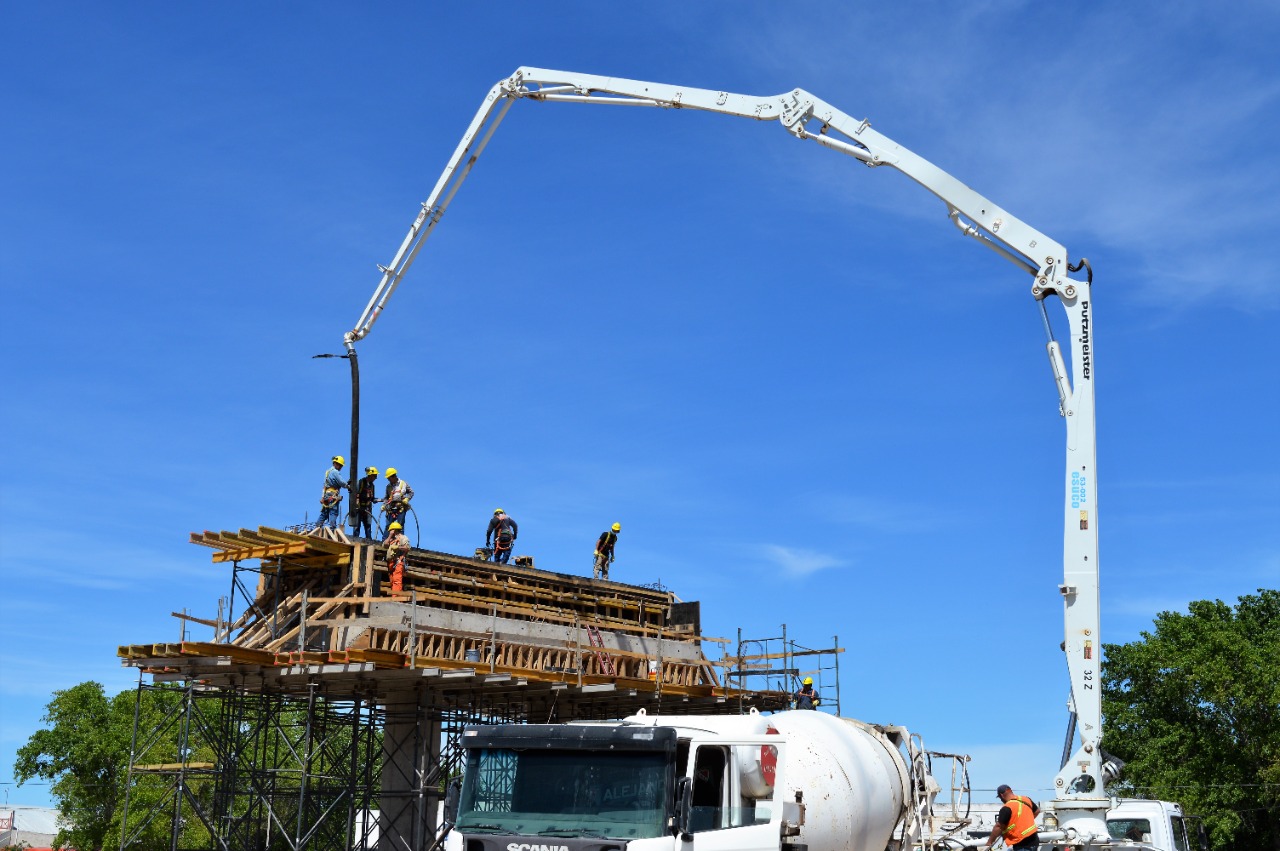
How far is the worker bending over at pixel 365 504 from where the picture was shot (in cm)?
3067

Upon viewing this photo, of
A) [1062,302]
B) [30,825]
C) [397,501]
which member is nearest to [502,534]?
[397,501]

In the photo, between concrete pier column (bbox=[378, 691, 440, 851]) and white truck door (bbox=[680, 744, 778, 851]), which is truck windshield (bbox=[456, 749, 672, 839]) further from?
concrete pier column (bbox=[378, 691, 440, 851])

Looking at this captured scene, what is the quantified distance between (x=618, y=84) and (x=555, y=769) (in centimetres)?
1915

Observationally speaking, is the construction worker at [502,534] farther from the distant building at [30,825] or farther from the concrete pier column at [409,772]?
the distant building at [30,825]

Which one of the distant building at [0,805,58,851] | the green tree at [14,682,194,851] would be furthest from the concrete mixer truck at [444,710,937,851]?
the distant building at [0,805,58,851]

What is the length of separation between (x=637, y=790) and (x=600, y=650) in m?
18.9

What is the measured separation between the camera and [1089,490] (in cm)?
2044

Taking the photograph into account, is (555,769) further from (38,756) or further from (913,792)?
(38,756)

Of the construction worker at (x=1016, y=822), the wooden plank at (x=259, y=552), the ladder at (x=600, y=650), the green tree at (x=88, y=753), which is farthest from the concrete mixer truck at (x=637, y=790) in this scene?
the green tree at (x=88, y=753)

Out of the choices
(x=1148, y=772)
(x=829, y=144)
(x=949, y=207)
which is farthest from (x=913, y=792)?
(x=1148, y=772)

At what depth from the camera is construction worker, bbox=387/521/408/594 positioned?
28.4 metres

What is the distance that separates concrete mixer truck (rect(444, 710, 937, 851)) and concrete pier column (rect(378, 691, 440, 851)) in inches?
605

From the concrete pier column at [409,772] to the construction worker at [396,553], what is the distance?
2623 millimetres

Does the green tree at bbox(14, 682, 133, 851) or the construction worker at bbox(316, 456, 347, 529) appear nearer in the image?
the construction worker at bbox(316, 456, 347, 529)
